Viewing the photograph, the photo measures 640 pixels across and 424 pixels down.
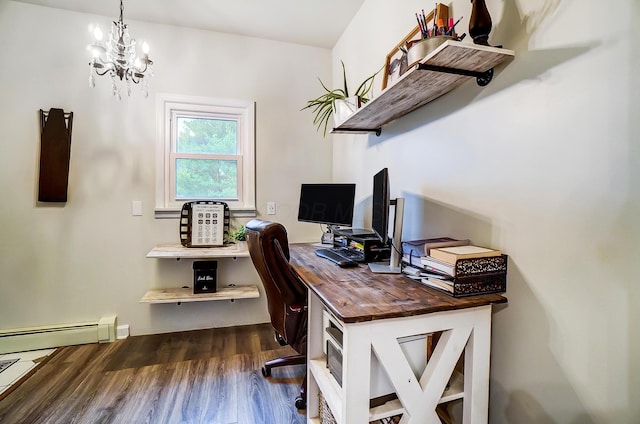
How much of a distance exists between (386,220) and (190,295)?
1.81m

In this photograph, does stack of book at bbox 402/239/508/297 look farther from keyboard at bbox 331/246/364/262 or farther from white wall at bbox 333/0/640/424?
keyboard at bbox 331/246/364/262

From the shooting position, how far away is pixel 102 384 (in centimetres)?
179

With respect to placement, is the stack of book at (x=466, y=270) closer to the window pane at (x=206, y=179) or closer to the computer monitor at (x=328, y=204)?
the computer monitor at (x=328, y=204)

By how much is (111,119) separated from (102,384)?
6.33 feet

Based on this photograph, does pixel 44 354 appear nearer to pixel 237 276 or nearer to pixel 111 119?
pixel 237 276

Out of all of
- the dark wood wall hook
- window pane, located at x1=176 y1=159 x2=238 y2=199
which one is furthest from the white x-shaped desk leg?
the dark wood wall hook

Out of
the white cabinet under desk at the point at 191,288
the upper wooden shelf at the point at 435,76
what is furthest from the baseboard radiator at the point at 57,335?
the upper wooden shelf at the point at 435,76

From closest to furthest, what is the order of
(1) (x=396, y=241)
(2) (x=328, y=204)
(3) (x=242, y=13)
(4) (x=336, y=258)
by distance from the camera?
(1) (x=396, y=241) < (4) (x=336, y=258) < (2) (x=328, y=204) < (3) (x=242, y=13)

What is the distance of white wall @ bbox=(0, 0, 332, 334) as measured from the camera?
218 centimetres

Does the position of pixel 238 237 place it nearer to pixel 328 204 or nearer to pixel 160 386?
pixel 328 204

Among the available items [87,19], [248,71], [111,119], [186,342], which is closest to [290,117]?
[248,71]

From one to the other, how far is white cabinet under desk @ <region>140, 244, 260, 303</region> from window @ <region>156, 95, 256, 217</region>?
1.17 feet

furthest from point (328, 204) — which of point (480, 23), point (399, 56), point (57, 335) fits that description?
point (57, 335)

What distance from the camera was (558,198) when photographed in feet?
2.95
